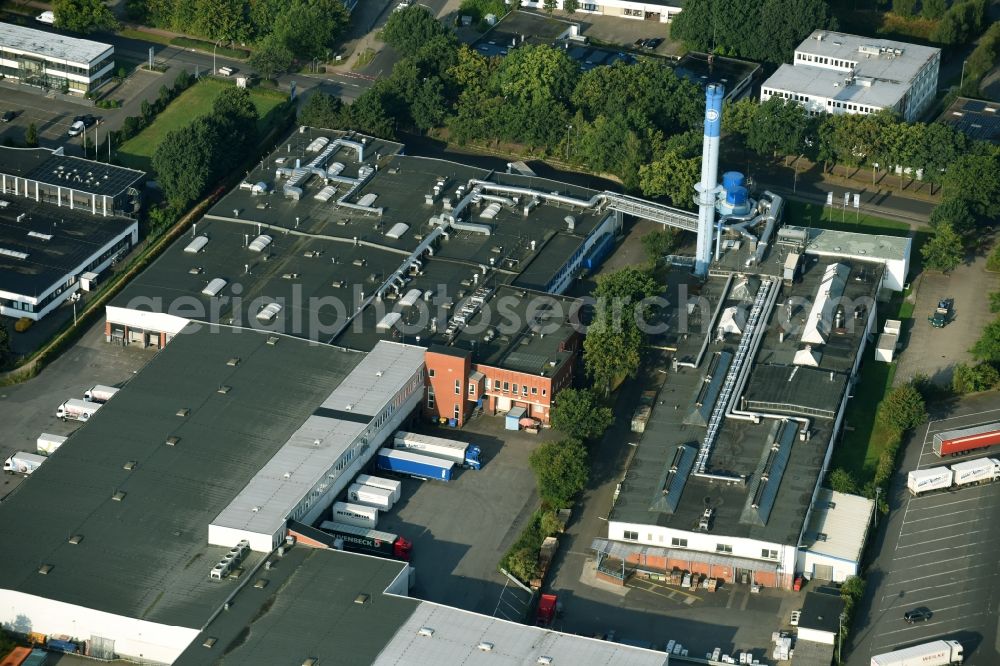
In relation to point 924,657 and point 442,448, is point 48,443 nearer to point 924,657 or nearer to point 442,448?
point 442,448

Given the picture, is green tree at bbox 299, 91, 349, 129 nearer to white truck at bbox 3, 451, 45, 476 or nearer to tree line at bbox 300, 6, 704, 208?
tree line at bbox 300, 6, 704, 208

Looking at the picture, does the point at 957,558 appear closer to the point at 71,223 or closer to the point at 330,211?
the point at 330,211

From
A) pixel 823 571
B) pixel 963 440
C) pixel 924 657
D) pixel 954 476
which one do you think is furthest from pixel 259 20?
pixel 924 657

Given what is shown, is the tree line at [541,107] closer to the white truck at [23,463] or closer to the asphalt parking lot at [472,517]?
the asphalt parking lot at [472,517]

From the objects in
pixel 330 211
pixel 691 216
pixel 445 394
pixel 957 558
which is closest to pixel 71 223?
pixel 330 211

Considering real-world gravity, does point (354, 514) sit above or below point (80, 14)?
below
